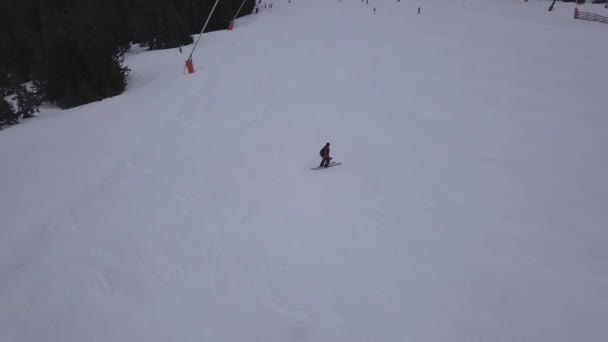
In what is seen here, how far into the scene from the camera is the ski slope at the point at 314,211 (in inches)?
209

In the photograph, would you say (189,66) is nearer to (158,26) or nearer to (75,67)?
(75,67)

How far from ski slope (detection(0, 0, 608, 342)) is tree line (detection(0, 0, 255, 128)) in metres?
1.06

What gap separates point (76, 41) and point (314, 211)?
14.4m

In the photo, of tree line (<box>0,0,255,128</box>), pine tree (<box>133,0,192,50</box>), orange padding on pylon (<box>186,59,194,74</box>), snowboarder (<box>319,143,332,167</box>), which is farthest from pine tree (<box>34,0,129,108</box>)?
snowboarder (<box>319,143,332,167</box>)

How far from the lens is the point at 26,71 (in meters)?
19.5

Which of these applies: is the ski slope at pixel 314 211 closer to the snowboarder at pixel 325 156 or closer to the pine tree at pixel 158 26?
the snowboarder at pixel 325 156

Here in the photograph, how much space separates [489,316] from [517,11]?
36.2 metres

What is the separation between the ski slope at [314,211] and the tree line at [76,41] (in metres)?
1.06

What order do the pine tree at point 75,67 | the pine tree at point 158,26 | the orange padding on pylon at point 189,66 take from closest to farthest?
the pine tree at point 75,67 < the orange padding on pylon at point 189,66 < the pine tree at point 158,26

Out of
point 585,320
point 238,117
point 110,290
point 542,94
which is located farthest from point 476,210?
point 542,94

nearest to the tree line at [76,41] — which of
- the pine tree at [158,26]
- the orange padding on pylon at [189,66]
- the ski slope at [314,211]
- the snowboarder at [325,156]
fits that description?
the pine tree at [158,26]

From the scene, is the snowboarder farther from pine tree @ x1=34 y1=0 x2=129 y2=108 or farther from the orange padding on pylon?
pine tree @ x1=34 y1=0 x2=129 y2=108

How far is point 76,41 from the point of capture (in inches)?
598

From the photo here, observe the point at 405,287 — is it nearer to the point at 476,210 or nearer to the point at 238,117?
the point at 476,210
